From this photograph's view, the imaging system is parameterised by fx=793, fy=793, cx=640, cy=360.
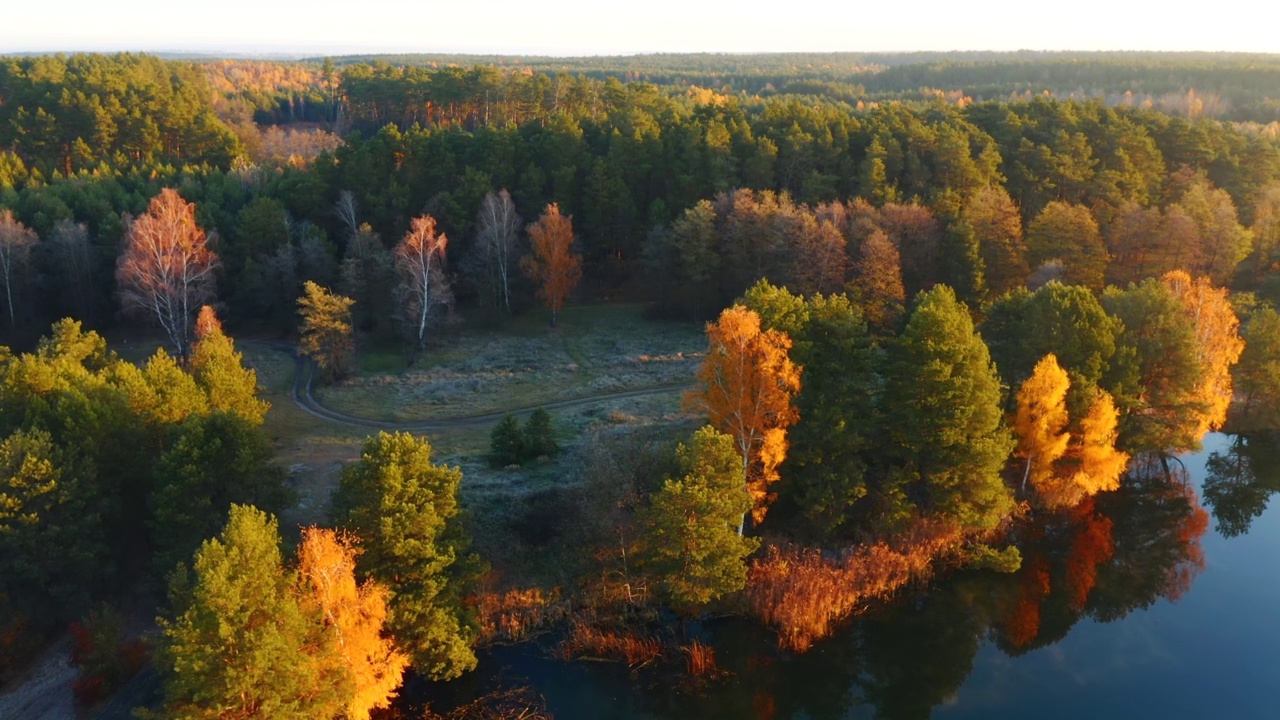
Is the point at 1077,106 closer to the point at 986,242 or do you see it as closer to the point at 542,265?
the point at 986,242

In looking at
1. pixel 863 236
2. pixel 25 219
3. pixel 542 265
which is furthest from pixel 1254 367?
pixel 25 219

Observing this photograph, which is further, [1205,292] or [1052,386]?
[1205,292]

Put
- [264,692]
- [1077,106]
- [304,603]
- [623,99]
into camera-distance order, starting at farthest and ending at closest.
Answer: [623,99]
[1077,106]
[304,603]
[264,692]

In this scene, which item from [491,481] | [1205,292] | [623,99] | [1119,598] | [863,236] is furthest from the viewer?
[623,99]

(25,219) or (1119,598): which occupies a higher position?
(25,219)

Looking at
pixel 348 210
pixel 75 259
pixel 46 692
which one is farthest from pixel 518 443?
pixel 75 259

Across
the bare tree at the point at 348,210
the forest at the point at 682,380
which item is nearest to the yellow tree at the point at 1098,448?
the forest at the point at 682,380

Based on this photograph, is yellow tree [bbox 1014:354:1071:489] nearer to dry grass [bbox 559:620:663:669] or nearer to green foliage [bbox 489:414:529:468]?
dry grass [bbox 559:620:663:669]

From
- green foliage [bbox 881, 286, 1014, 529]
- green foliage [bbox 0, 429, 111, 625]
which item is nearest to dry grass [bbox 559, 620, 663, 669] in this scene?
green foliage [bbox 881, 286, 1014, 529]
